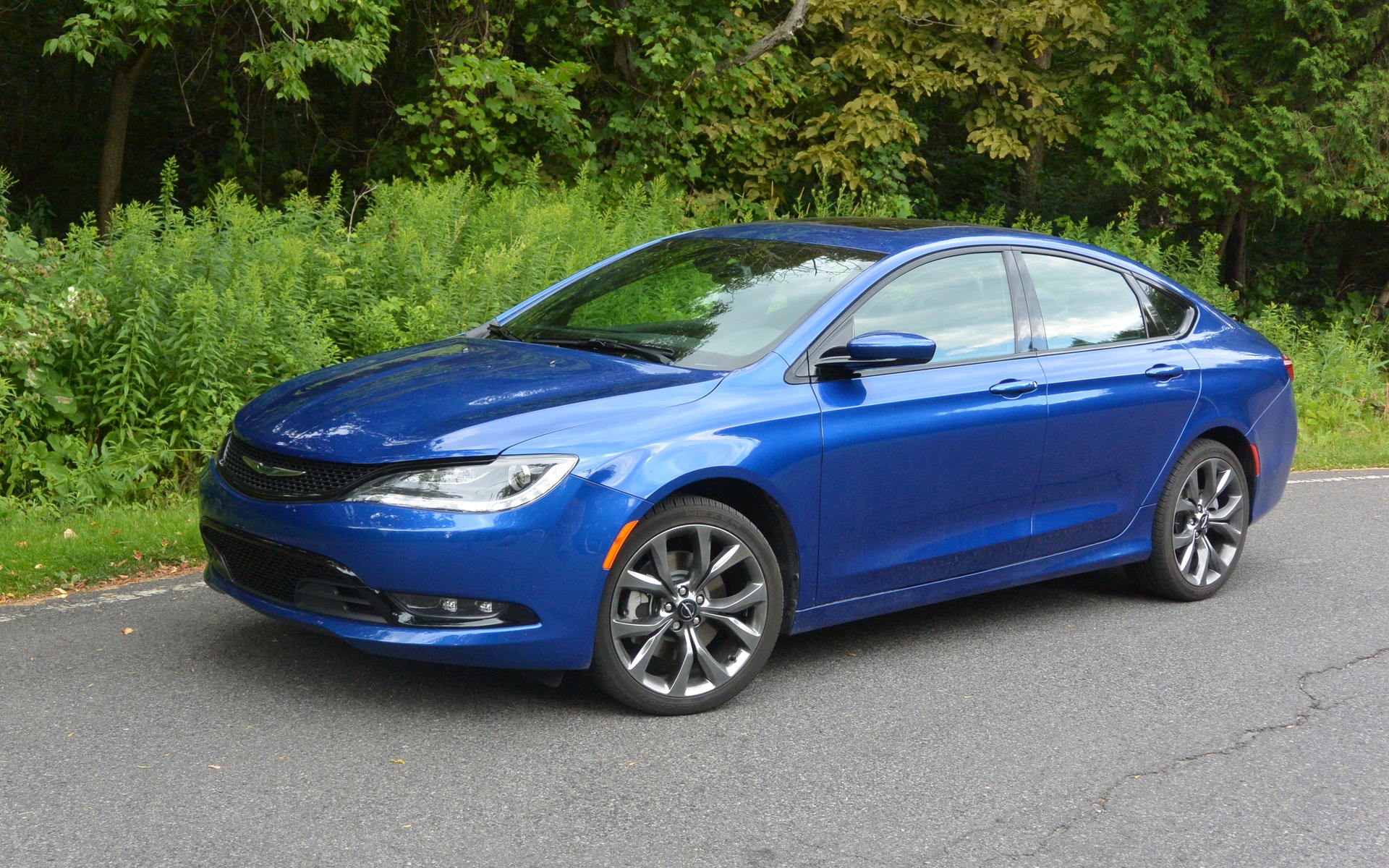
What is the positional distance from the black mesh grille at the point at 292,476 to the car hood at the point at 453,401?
0.03 meters

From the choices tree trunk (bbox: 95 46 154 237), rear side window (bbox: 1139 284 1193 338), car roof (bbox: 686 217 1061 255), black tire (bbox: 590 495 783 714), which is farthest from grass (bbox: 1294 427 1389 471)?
tree trunk (bbox: 95 46 154 237)

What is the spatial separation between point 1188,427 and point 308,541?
13.1ft

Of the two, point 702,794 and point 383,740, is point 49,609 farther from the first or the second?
point 702,794

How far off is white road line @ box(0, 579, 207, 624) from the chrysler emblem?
1.35 meters

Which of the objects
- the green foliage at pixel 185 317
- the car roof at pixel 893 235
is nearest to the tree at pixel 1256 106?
the green foliage at pixel 185 317

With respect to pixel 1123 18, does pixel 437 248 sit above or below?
below

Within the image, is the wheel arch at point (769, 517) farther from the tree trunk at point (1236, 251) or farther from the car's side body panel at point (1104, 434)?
the tree trunk at point (1236, 251)

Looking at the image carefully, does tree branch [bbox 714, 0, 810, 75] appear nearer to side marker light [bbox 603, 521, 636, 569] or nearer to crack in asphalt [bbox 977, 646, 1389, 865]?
crack in asphalt [bbox 977, 646, 1389, 865]

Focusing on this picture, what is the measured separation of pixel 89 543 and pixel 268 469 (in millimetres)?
2254

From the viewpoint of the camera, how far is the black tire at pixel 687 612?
464 cm

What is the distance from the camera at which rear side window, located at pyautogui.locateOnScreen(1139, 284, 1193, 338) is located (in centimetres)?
654

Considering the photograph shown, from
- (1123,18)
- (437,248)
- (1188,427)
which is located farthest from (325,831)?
(1123,18)

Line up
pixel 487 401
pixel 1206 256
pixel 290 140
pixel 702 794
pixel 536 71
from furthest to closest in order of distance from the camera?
pixel 290 140 < pixel 1206 256 < pixel 536 71 < pixel 487 401 < pixel 702 794

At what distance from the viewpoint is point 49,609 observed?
5715mm
